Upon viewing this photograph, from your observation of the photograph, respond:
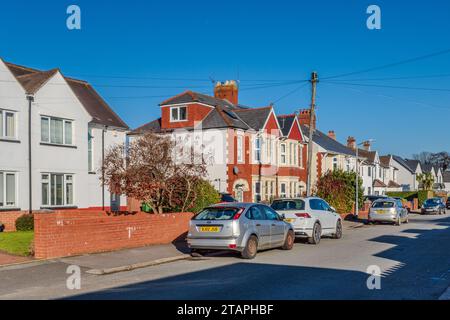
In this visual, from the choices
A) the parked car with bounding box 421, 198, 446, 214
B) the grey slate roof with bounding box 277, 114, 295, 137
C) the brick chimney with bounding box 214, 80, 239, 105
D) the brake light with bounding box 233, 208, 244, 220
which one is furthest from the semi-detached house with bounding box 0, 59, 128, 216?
the parked car with bounding box 421, 198, 446, 214

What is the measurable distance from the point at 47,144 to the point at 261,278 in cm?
1562

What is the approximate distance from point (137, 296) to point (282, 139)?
29559mm

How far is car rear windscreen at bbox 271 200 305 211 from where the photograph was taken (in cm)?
1908

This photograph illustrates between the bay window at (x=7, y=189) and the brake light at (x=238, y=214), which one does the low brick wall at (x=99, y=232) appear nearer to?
the brake light at (x=238, y=214)

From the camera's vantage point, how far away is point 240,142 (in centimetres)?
3472

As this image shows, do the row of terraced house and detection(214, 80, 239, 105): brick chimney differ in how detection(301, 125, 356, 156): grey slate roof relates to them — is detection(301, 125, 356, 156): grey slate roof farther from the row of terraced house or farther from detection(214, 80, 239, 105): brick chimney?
detection(214, 80, 239, 105): brick chimney

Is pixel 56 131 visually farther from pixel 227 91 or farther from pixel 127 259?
pixel 227 91

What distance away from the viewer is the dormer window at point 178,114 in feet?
122

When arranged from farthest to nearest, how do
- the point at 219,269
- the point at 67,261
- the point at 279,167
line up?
the point at 279,167, the point at 67,261, the point at 219,269

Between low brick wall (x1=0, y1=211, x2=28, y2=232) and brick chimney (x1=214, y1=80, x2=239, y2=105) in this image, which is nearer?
low brick wall (x1=0, y1=211, x2=28, y2=232)

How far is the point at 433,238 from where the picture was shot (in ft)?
71.4

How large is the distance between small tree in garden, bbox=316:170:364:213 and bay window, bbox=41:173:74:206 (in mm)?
18582
